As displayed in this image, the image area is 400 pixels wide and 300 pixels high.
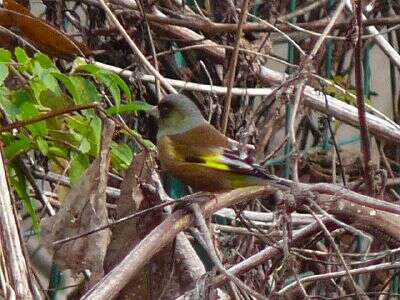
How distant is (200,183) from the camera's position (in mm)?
2705

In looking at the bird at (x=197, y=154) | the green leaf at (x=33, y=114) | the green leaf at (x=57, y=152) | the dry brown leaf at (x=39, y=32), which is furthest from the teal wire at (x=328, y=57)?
the green leaf at (x=33, y=114)

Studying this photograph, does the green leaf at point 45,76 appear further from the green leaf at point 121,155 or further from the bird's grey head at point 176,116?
the bird's grey head at point 176,116

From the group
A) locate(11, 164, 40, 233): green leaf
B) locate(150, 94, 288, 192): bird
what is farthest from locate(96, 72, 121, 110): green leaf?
locate(11, 164, 40, 233): green leaf

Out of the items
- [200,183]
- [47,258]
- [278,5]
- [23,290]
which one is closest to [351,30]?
[200,183]

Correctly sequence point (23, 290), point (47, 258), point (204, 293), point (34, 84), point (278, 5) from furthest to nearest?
point (47, 258) → point (278, 5) → point (34, 84) → point (204, 293) → point (23, 290)

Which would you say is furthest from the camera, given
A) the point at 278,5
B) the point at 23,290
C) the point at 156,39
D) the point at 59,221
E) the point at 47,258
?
the point at 47,258

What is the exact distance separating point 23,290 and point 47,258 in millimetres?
3225

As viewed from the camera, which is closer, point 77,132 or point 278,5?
point 77,132

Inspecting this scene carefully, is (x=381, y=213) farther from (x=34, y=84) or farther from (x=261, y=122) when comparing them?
(x=261, y=122)

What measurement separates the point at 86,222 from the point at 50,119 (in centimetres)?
69

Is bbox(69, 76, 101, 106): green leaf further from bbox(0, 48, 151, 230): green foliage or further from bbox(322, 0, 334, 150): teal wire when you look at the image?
bbox(322, 0, 334, 150): teal wire

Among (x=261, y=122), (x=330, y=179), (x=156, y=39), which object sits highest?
(x=156, y=39)

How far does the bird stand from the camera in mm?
2572

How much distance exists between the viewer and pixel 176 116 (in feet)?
9.54
